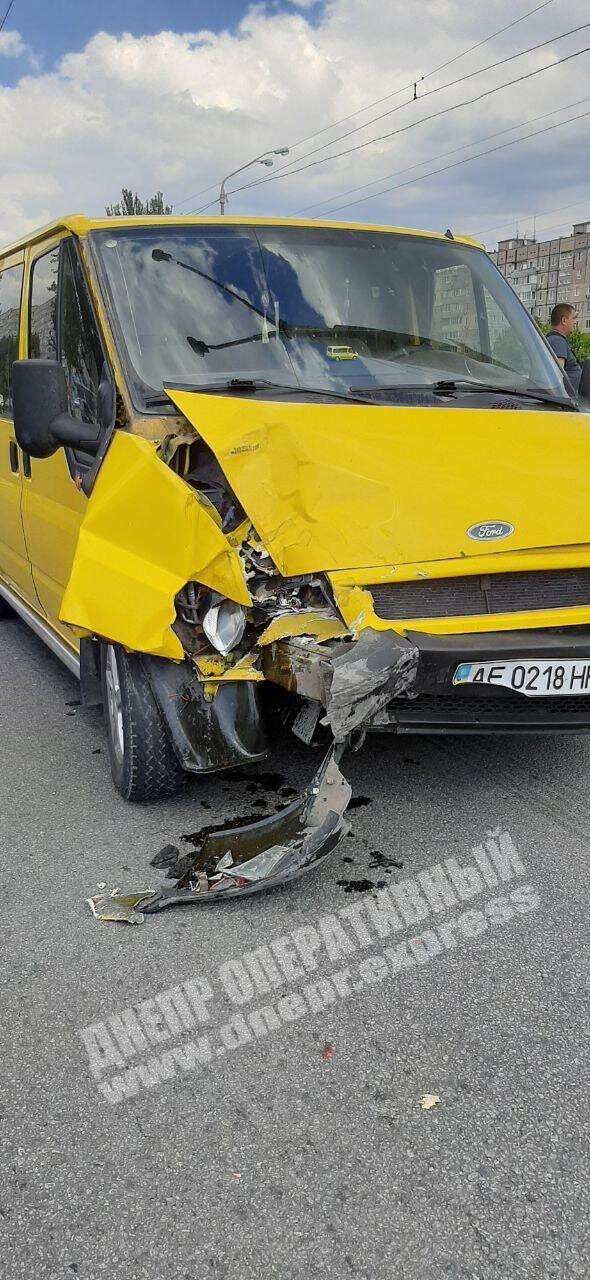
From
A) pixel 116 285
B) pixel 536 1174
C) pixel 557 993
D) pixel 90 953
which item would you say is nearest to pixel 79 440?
pixel 116 285

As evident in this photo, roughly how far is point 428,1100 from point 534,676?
135 centimetres

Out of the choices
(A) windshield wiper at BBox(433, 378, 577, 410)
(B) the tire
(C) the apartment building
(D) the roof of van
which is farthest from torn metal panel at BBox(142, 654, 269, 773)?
(C) the apartment building

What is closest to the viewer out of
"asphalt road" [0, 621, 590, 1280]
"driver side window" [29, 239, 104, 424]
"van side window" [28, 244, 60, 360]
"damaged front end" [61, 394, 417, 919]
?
"asphalt road" [0, 621, 590, 1280]

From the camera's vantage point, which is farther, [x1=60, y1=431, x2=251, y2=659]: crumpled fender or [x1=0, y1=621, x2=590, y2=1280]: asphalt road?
[x1=60, y1=431, x2=251, y2=659]: crumpled fender

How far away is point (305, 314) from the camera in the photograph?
3975 millimetres

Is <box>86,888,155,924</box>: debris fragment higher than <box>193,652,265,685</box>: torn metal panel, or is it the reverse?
<box>193,652,265,685</box>: torn metal panel

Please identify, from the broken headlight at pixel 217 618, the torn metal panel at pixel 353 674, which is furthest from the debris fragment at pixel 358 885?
the broken headlight at pixel 217 618

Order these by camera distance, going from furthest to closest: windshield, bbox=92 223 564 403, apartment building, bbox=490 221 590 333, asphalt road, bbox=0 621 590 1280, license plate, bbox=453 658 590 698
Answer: apartment building, bbox=490 221 590 333, windshield, bbox=92 223 564 403, license plate, bbox=453 658 590 698, asphalt road, bbox=0 621 590 1280

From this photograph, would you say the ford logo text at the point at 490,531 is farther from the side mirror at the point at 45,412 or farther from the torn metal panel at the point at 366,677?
the side mirror at the point at 45,412

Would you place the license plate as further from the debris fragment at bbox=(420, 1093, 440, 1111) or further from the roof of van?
the roof of van

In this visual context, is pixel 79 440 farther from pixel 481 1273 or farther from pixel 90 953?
pixel 481 1273

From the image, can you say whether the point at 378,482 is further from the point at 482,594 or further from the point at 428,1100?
the point at 428,1100

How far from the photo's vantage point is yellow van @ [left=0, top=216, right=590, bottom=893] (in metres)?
2.99

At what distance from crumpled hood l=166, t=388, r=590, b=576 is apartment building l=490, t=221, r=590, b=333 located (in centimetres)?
11345
